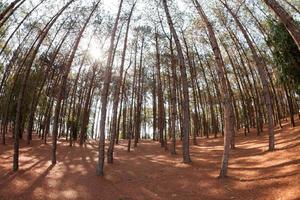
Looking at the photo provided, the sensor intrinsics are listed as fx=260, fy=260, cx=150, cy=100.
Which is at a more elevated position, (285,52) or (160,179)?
(285,52)

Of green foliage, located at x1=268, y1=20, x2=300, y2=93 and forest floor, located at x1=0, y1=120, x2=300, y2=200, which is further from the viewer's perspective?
green foliage, located at x1=268, y1=20, x2=300, y2=93

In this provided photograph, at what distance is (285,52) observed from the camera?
1506 centimetres

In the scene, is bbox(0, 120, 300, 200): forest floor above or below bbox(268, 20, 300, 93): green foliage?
below

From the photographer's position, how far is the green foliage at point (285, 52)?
14.8m

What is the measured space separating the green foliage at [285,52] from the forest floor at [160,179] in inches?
214

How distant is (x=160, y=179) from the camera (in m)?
9.97

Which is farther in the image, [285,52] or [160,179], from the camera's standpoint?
[285,52]

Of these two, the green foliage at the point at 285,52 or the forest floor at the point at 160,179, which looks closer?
the forest floor at the point at 160,179

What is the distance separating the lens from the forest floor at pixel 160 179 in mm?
7762

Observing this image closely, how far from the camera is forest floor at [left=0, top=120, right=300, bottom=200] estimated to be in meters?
7.76

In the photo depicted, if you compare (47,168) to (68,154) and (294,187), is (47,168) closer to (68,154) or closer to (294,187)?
(68,154)

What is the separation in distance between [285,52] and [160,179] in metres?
10.7

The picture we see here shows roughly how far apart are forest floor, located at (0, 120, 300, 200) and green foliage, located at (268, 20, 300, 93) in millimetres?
5440

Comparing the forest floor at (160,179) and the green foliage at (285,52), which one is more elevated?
the green foliage at (285,52)
